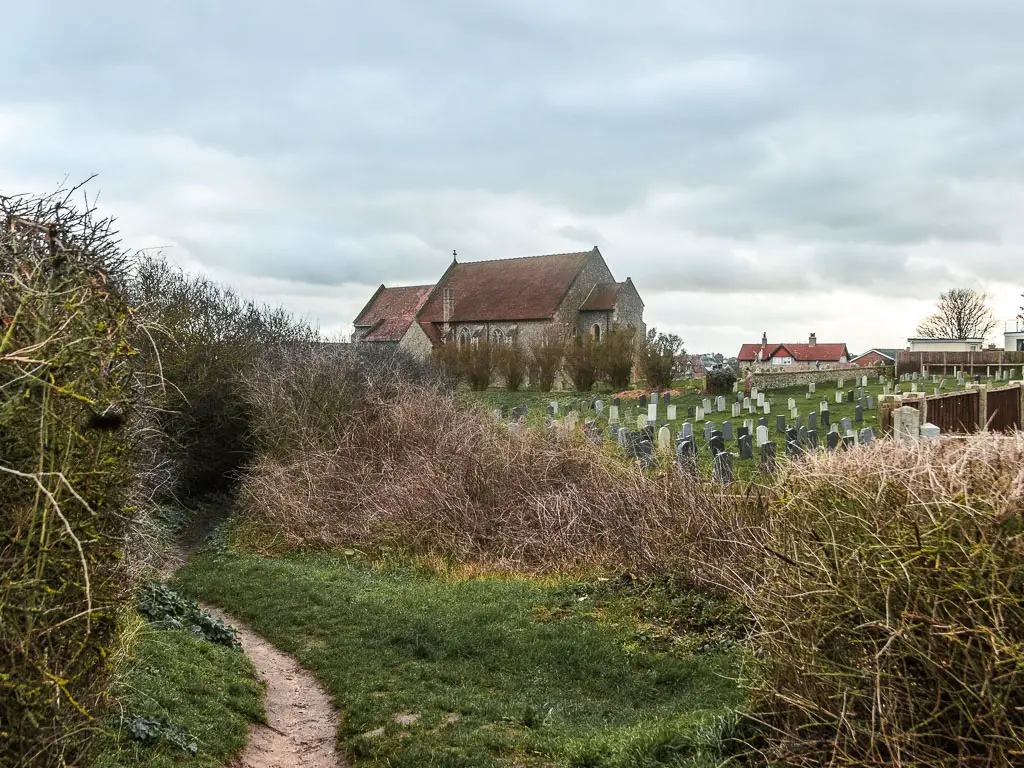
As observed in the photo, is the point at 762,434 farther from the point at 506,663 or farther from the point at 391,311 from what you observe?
the point at 391,311

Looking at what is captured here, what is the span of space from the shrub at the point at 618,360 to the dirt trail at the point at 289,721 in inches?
1111

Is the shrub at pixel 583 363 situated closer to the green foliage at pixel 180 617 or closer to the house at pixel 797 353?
the green foliage at pixel 180 617

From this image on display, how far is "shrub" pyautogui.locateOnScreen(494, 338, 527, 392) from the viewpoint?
40.2m

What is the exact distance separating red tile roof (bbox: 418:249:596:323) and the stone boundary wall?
1964 cm

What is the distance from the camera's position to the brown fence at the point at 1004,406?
630 inches

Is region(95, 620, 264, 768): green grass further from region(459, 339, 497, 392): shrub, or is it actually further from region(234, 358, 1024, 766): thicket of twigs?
region(459, 339, 497, 392): shrub

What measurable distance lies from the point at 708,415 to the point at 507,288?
112 feet

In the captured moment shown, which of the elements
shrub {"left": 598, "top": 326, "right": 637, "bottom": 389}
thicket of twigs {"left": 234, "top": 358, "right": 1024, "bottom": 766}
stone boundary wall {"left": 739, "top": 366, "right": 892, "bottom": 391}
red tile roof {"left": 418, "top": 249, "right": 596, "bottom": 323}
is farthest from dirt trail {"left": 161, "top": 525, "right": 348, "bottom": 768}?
red tile roof {"left": 418, "top": 249, "right": 596, "bottom": 323}

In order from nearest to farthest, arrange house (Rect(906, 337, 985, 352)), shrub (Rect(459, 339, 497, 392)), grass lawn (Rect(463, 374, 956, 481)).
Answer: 1. grass lawn (Rect(463, 374, 956, 481))
2. shrub (Rect(459, 339, 497, 392))
3. house (Rect(906, 337, 985, 352))

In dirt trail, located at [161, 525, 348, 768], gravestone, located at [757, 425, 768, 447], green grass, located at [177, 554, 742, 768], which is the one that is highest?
gravestone, located at [757, 425, 768, 447]

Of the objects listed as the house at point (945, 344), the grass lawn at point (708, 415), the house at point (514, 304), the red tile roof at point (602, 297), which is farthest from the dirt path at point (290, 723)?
the house at point (945, 344)

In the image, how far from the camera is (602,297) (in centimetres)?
5628

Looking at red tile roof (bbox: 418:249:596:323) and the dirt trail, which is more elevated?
red tile roof (bbox: 418:249:596:323)

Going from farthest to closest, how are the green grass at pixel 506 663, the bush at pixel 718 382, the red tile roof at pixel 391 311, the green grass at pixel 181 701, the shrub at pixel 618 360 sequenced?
the red tile roof at pixel 391 311 → the shrub at pixel 618 360 → the bush at pixel 718 382 → the green grass at pixel 506 663 → the green grass at pixel 181 701
